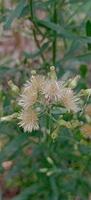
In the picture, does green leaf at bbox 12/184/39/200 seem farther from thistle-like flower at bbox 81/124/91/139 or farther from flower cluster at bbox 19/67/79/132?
flower cluster at bbox 19/67/79/132

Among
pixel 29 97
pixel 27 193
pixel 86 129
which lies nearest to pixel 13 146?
pixel 86 129

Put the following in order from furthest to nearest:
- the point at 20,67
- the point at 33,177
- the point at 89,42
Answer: the point at 33,177 < the point at 20,67 < the point at 89,42

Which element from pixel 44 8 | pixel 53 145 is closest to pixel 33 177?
pixel 53 145

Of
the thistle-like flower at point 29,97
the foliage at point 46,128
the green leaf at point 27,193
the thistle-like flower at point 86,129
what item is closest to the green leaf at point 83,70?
the foliage at point 46,128

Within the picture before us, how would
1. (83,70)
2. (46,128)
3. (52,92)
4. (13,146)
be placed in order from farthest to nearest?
(83,70) < (13,146) < (46,128) < (52,92)

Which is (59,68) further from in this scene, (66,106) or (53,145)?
(66,106)

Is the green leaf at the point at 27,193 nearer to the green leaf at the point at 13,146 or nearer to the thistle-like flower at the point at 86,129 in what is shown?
the green leaf at the point at 13,146

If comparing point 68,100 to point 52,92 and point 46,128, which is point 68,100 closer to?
point 52,92

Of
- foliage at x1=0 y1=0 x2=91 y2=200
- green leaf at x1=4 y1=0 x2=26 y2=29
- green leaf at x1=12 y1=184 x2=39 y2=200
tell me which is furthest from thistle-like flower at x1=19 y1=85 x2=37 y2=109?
green leaf at x1=12 y1=184 x2=39 y2=200
